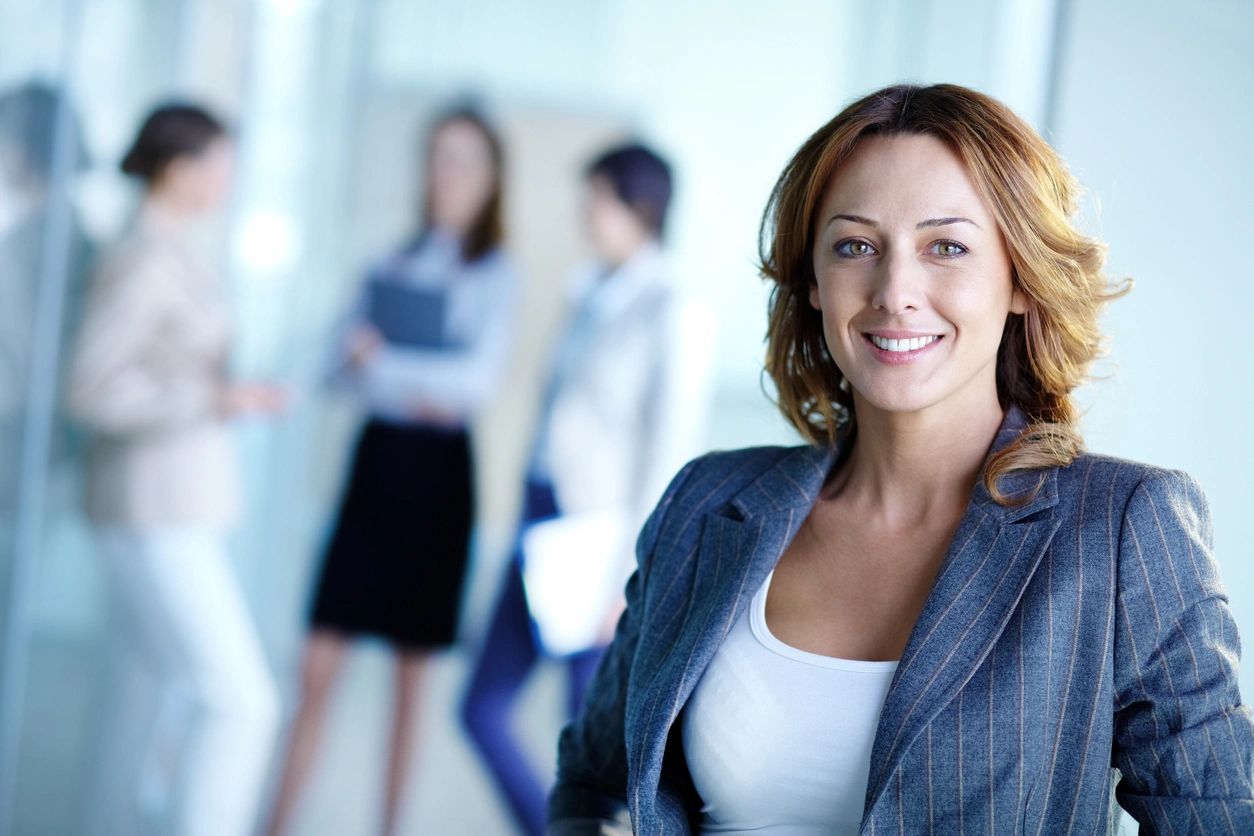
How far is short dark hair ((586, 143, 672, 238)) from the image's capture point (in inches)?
127

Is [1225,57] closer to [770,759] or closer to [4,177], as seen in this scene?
[770,759]

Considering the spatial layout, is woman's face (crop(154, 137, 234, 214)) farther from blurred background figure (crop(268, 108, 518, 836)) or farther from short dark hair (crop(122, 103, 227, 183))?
blurred background figure (crop(268, 108, 518, 836))

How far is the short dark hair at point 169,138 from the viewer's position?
3.18 m

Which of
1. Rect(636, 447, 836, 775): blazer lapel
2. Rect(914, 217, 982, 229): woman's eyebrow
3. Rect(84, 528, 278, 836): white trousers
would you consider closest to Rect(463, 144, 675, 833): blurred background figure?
Rect(84, 528, 278, 836): white trousers

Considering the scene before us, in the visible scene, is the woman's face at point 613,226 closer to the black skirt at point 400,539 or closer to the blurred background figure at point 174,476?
the black skirt at point 400,539

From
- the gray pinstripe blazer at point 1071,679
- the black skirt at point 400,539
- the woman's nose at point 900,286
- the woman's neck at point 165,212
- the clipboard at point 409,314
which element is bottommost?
the black skirt at point 400,539

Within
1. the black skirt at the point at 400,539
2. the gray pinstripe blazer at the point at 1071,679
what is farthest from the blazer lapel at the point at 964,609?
the black skirt at the point at 400,539

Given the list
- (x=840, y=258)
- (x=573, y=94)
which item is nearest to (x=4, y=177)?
(x=573, y=94)

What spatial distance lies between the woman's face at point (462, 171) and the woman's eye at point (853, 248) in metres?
2.26

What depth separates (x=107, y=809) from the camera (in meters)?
3.31

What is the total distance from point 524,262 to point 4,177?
1955 millimetres

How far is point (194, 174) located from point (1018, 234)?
2.49 meters

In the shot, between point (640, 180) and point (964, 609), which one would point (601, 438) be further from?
point (964, 609)

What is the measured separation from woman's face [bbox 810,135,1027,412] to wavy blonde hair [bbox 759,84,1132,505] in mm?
22
